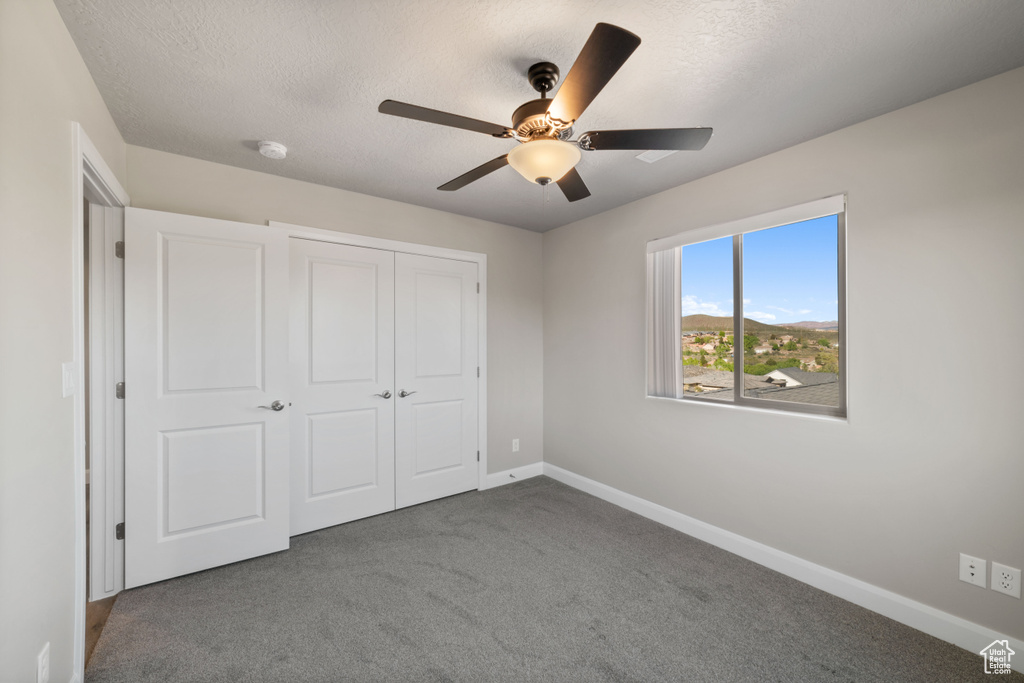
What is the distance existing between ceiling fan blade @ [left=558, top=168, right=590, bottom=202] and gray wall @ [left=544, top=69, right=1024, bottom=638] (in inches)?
50.2

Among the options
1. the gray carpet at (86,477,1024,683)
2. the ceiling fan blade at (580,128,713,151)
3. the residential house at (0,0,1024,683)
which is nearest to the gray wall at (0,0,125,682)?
the residential house at (0,0,1024,683)

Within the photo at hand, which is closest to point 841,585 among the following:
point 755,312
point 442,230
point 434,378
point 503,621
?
point 755,312

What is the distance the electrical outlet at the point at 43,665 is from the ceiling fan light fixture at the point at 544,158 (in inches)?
88.9

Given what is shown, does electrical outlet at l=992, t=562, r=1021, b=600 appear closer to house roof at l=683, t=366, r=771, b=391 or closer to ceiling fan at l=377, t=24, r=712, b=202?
house roof at l=683, t=366, r=771, b=391

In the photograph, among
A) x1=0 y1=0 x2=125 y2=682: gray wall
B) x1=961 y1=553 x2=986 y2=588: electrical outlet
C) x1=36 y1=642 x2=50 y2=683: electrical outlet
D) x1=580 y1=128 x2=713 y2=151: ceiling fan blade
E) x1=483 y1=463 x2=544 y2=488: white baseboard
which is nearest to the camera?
x1=0 y1=0 x2=125 y2=682: gray wall

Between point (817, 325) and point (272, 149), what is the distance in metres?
3.33

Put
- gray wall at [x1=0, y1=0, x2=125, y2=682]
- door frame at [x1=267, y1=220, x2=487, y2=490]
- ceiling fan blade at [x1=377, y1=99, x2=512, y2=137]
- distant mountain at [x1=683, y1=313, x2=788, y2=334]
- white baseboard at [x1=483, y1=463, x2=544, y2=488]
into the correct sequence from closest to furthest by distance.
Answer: gray wall at [x1=0, y1=0, x2=125, y2=682]
ceiling fan blade at [x1=377, y1=99, x2=512, y2=137]
distant mountain at [x1=683, y1=313, x2=788, y2=334]
door frame at [x1=267, y1=220, x2=487, y2=490]
white baseboard at [x1=483, y1=463, x2=544, y2=488]

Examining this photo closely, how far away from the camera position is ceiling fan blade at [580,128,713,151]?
1.60 m

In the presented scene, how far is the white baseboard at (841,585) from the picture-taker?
6.34 ft

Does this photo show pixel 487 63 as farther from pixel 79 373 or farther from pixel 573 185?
pixel 79 373

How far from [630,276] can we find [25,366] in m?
3.34

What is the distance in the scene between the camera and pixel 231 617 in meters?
2.14

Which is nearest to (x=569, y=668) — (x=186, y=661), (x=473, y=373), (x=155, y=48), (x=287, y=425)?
(x=186, y=661)

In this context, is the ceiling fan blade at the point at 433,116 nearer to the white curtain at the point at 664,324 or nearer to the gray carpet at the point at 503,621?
the white curtain at the point at 664,324
